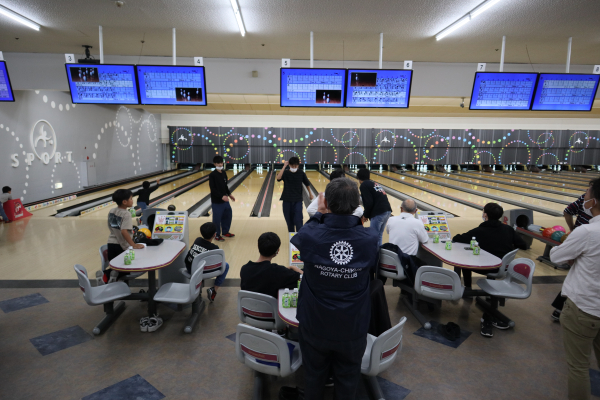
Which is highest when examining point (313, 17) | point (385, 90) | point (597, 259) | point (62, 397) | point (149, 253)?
point (313, 17)

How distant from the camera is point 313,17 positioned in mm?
4023

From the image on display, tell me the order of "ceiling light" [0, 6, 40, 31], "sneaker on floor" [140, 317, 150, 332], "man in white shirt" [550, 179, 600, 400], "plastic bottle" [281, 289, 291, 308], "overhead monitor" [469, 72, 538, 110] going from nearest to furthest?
"man in white shirt" [550, 179, 600, 400] < "plastic bottle" [281, 289, 291, 308] < "sneaker on floor" [140, 317, 150, 332] < "ceiling light" [0, 6, 40, 31] < "overhead monitor" [469, 72, 538, 110]

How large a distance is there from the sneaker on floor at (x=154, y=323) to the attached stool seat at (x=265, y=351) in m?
1.24

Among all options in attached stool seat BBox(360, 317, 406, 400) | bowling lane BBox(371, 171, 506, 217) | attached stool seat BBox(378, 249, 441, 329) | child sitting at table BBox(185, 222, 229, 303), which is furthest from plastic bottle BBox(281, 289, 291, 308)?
bowling lane BBox(371, 171, 506, 217)

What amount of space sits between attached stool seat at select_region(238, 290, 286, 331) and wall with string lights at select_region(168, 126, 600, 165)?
44.6ft

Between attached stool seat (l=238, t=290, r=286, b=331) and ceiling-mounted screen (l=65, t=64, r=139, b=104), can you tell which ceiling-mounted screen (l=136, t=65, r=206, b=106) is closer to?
ceiling-mounted screen (l=65, t=64, r=139, b=104)

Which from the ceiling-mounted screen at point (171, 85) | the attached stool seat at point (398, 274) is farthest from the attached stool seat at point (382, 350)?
the ceiling-mounted screen at point (171, 85)

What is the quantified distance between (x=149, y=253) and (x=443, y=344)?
2.42m

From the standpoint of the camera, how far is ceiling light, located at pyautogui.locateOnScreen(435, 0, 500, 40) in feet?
11.8

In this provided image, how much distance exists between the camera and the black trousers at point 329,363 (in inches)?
59.5

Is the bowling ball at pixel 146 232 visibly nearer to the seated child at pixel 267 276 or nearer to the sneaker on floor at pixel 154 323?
the sneaker on floor at pixel 154 323

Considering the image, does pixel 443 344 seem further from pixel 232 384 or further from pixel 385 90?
pixel 385 90

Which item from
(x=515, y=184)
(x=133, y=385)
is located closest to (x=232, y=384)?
(x=133, y=385)

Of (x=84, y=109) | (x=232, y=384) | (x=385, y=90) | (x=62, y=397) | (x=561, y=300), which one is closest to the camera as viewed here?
(x=62, y=397)
